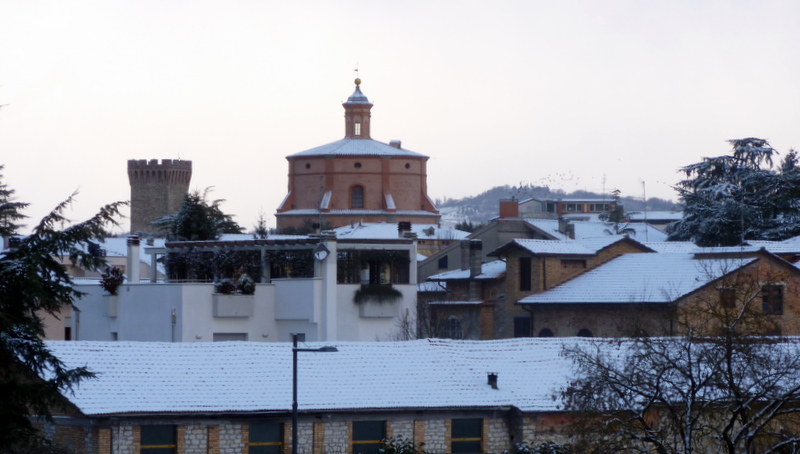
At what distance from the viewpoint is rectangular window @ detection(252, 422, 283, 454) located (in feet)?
87.0

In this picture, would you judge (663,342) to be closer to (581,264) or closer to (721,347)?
(721,347)

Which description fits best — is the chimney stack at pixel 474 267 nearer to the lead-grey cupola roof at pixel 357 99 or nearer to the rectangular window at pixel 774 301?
the rectangular window at pixel 774 301

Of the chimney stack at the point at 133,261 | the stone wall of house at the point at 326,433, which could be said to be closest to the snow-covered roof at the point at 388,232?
the chimney stack at the point at 133,261

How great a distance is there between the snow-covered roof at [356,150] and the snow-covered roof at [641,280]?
4115cm

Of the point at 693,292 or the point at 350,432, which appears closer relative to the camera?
the point at 350,432

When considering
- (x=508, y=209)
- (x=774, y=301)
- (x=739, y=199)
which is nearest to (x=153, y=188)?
(x=508, y=209)

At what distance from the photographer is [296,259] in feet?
140

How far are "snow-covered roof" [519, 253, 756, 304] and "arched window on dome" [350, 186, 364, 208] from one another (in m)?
40.1

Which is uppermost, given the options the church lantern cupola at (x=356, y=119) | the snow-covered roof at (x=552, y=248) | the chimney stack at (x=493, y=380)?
the church lantern cupola at (x=356, y=119)

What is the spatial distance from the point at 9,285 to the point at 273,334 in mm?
24308

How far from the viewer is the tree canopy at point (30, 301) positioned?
1748 cm

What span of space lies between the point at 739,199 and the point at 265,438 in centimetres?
4295

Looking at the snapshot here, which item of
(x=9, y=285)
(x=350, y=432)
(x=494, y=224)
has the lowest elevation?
(x=350, y=432)

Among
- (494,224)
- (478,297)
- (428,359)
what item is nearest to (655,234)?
(494,224)
